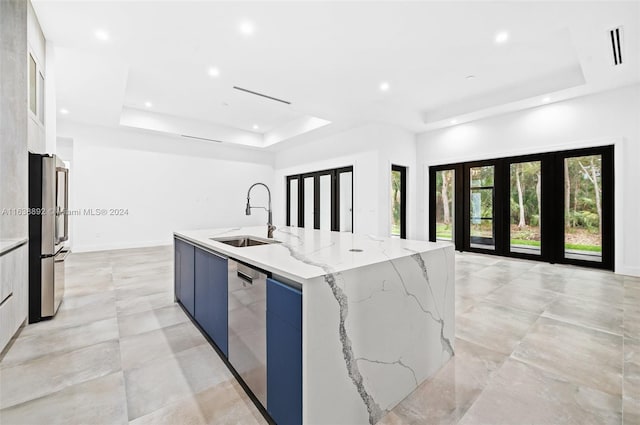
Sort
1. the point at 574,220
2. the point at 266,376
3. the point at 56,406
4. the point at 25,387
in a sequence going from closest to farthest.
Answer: the point at 266,376
the point at 56,406
the point at 25,387
the point at 574,220

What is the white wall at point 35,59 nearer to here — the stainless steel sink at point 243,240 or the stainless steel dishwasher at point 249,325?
the stainless steel sink at point 243,240

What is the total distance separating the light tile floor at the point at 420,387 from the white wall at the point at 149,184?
4.29 meters

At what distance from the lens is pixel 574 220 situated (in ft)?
16.3

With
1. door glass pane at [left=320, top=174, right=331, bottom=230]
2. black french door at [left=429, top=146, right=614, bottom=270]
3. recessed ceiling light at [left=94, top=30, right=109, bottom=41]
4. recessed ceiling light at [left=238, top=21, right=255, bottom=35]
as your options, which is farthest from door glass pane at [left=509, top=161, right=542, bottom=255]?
recessed ceiling light at [left=94, top=30, right=109, bottom=41]

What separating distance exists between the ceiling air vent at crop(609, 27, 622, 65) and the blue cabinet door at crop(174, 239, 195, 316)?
496cm

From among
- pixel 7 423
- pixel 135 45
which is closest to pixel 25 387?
pixel 7 423

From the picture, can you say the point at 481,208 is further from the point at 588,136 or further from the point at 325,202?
the point at 325,202

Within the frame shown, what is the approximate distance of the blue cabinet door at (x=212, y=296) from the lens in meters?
1.89

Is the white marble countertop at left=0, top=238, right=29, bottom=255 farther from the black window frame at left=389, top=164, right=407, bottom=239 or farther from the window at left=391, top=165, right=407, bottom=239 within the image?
the black window frame at left=389, top=164, right=407, bottom=239

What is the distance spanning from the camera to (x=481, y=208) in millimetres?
6223

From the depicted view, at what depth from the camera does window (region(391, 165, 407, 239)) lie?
23.4 ft

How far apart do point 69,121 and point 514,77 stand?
894 cm

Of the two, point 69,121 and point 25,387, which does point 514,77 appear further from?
point 69,121

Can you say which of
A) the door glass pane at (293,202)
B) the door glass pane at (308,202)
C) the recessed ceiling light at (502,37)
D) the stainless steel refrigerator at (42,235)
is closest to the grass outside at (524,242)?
the door glass pane at (308,202)
